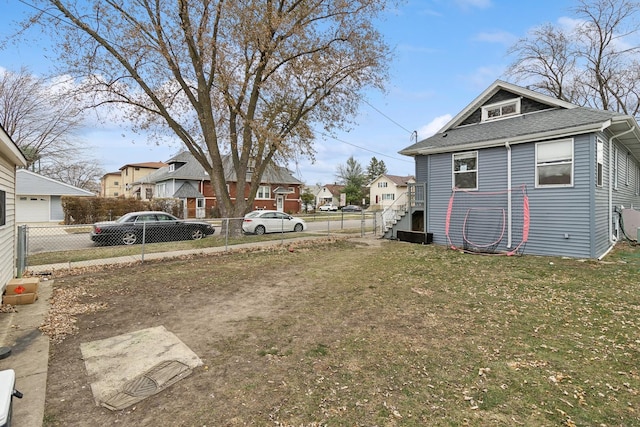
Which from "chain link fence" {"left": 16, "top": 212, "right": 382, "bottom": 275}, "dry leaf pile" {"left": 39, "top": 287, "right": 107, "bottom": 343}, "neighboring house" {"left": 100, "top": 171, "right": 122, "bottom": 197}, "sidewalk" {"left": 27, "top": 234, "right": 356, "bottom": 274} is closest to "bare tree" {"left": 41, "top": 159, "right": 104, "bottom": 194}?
"neighboring house" {"left": 100, "top": 171, "right": 122, "bottom": 197}

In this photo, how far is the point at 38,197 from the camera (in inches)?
1050

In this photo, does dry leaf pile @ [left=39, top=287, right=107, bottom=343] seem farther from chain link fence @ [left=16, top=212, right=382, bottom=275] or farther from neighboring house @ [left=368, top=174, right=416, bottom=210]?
neighboring house @ [left=368, top=174, right=416, bottom=210]

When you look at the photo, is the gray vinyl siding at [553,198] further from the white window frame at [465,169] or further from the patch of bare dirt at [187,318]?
the patch of bare dirt at [187,318]

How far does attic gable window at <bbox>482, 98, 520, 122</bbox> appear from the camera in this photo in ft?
37.8

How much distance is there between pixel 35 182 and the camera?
2614cm

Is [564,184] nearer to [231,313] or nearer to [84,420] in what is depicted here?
[231,313]

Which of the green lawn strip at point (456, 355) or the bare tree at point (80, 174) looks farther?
the bare tree at point (80, 174)

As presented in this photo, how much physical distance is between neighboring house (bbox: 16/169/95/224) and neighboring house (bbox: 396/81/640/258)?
27.0m

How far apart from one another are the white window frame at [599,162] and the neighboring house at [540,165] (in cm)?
3

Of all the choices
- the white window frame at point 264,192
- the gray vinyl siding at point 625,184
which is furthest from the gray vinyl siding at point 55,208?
the gray vinyl siding at point 625,184

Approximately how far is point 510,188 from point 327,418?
33.1 ft

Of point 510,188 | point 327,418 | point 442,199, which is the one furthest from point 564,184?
point 327,418

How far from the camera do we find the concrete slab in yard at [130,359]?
3055mm

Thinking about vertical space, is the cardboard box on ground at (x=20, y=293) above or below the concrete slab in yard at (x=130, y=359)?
above
